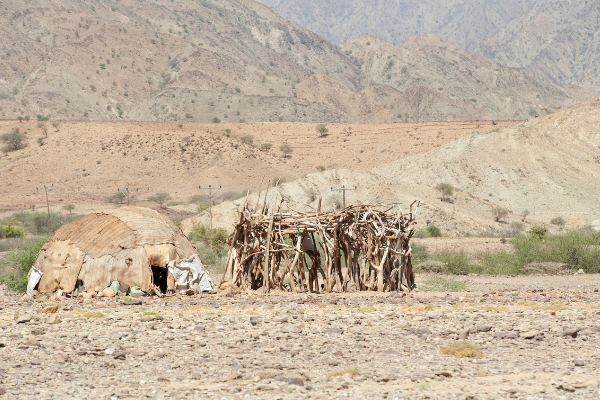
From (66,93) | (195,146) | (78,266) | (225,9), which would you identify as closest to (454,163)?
(195,146)

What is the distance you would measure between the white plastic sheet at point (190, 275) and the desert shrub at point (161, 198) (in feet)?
84.5

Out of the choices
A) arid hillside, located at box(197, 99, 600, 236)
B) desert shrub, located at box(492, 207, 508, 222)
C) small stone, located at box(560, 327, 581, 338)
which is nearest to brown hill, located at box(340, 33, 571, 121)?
arid hillside, located at box(197, 99, 600, 236)

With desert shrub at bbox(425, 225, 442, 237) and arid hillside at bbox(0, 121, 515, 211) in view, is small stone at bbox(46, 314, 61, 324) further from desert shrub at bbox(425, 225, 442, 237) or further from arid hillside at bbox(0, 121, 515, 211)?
arid hillside at bbox(0, 121, 515, 211)

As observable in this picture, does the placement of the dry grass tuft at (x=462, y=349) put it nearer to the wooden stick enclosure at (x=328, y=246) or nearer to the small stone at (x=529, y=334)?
the small stone at (x=529, y=334)

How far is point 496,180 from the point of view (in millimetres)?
38031

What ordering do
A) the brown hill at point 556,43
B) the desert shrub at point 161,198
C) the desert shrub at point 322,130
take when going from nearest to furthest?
the desert shrub at point 161,198 → the desert shrub at point 322,130 → the brown hill at point 556,43

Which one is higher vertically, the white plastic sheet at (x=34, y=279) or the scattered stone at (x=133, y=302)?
the white plastic sheet at (x=34, y=279)

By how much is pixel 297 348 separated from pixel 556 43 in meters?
188

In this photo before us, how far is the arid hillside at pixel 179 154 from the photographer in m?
40.7

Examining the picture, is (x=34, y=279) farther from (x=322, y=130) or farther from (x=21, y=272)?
(x=322, y=130)

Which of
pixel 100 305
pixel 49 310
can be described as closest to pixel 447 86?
pixel 100 305

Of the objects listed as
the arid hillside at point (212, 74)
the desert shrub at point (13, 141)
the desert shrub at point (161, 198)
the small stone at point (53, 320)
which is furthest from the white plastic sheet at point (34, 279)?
the arid hillside at point (212, 74)

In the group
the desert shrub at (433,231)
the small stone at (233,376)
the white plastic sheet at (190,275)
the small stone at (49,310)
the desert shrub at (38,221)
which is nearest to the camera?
the small stone at (233,376)

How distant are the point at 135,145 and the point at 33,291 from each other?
3627 centimetres
